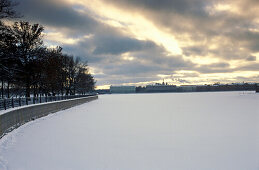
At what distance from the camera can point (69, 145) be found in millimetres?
10688

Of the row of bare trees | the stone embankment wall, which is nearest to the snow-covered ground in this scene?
the stone embankment wall

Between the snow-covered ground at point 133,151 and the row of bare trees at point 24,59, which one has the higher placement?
the row of bare trees at point 24,59

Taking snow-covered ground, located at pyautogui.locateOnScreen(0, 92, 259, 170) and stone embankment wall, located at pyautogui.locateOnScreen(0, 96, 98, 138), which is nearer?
snow-covered ground, located at pyautogui.locateOnScreen(0, 92, 259, 170)

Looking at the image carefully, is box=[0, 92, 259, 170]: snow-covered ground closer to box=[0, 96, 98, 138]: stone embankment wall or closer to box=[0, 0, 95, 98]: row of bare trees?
box=[0, 96, 98, 138]: stone embankment wall

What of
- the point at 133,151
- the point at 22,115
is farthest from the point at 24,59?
the point at 133,151

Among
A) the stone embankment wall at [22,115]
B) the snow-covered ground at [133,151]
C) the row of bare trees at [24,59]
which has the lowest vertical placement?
the snow-covered ground at [133,151]

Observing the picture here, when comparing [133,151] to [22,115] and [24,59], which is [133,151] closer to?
[22,115]

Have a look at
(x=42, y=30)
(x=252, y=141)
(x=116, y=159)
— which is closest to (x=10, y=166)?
(x=116, y=159)

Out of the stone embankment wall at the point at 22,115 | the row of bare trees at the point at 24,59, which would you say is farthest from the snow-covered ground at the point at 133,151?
the row of bare trees at the point at 24,59

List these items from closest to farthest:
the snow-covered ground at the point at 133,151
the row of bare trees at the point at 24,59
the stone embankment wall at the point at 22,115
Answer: the snow-covered ground at the point at 133,151 < the stone embankment wall at the point at 22,115 < the row of bare trees at the point at 24,59

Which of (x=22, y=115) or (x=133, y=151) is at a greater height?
(x=22, y=115)

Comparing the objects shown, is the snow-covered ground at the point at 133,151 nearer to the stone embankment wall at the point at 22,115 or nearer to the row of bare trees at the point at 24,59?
the stone embankment wall at the point at 22,115

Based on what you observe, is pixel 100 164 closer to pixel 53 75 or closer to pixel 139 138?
pixel 139 138

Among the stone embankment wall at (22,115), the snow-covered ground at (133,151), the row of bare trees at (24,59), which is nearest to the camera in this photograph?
the snow-covered ground at (133,151)
